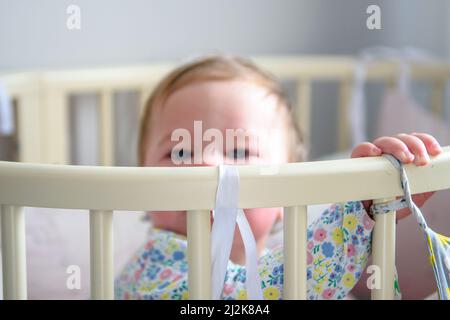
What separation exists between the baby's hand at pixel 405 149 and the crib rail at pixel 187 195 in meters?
0.02

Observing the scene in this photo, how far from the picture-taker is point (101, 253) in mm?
707

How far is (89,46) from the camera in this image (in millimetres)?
1638

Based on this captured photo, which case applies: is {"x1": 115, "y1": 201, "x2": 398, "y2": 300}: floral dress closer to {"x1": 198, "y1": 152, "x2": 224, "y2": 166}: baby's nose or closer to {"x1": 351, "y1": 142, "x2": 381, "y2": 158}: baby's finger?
{"x1": 351, "y1": 142, "x2": 381, "y2": 158}: baby's finger

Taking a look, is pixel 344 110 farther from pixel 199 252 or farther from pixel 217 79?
pixel 199 252

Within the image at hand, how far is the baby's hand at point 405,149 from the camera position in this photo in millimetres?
752

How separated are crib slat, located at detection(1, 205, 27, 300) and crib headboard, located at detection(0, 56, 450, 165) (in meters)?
0.76

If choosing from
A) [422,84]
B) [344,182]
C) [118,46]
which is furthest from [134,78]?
[344,182]

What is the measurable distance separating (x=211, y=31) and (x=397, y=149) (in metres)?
1.05

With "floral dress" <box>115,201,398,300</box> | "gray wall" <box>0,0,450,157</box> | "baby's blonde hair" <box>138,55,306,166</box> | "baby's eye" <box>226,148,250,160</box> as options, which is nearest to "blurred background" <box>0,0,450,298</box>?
"gray wall" <box>0,0,450,157</box>

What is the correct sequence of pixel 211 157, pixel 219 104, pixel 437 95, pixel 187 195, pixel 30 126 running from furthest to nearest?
1. pixel 437 95
2. pixel 30 126
3. pixel 219 104
4. pixel 211 157
5. pixel 187 195

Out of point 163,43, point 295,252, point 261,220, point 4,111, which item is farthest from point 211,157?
point 163,43

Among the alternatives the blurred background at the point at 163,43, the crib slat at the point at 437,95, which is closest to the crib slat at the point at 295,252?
the blurred background at the point at 163,43

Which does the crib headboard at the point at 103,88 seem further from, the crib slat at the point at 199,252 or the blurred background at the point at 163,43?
the crib slat at the point at 199,252
